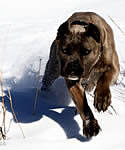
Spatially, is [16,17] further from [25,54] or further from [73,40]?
[73,40]

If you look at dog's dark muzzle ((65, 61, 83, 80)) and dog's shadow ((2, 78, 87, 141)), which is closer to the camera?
dog's dark muzzle ((65, 61, 83, 80))

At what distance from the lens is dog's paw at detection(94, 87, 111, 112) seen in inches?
112

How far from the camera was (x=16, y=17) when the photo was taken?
7.74 m

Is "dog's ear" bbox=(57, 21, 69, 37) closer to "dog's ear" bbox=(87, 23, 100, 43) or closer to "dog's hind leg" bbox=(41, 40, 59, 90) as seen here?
"dog's ear" bbox=(87, 23, 100, 43)

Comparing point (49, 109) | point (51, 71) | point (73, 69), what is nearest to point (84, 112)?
point (73, 69)

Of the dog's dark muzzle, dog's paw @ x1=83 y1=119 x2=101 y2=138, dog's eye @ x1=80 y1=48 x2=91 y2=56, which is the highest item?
dog's eye @ x1=80 y1=48 x2=91 y2=56

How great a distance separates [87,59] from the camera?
2.76 meters

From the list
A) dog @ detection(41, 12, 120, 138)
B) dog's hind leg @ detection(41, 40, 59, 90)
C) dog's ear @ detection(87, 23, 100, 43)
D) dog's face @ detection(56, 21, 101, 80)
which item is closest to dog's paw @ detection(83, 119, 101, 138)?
dog @ detection(41, 12, 120, 138)

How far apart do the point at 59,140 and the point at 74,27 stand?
88 centimetres

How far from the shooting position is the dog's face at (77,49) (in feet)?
8.73

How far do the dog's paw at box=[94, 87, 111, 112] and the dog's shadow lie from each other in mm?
244

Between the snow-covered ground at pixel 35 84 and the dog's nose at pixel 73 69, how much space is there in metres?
0.47

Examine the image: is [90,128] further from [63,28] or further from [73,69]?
[63,28]

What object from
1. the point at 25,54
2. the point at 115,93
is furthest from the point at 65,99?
the point at 25,54
